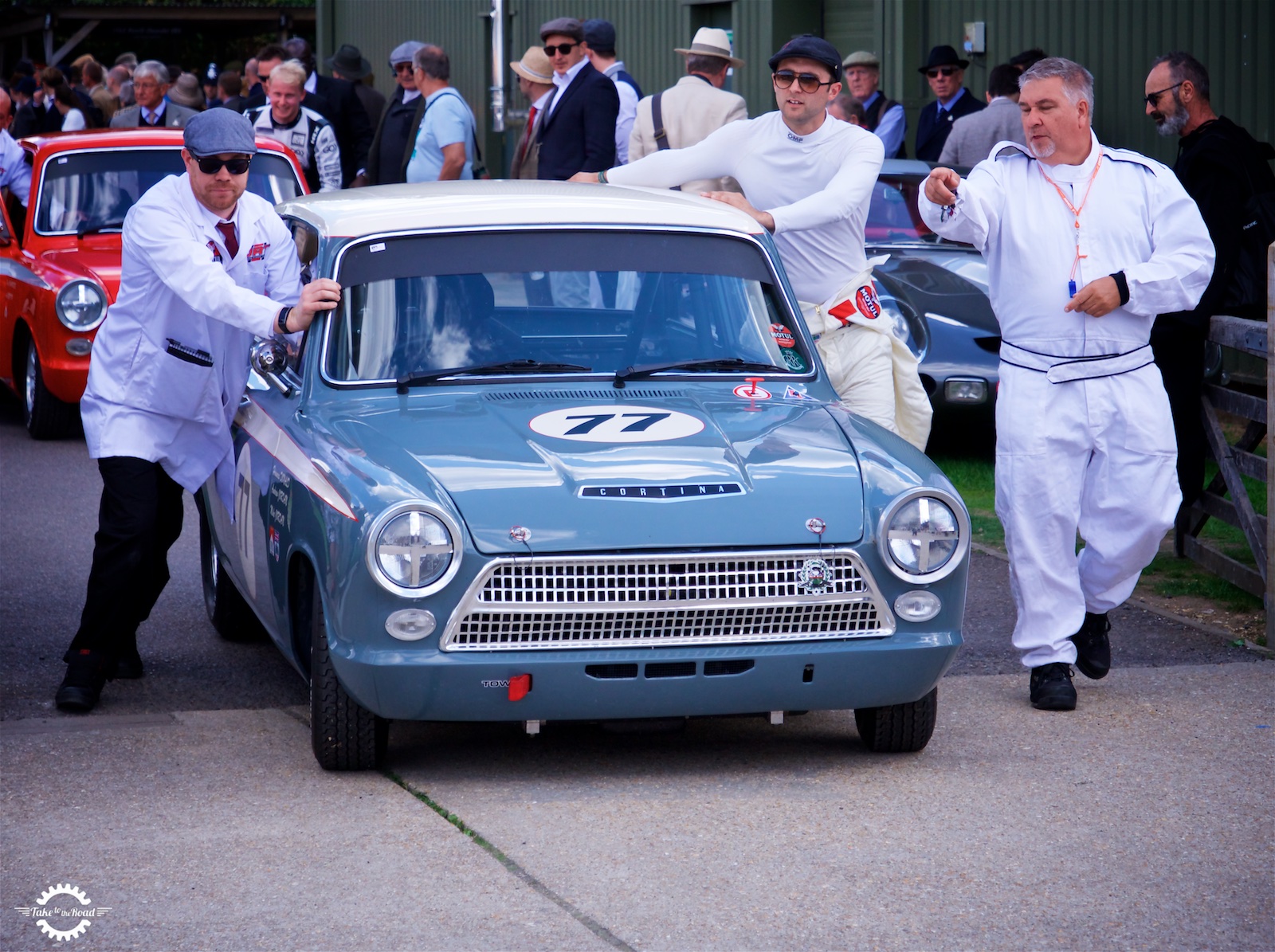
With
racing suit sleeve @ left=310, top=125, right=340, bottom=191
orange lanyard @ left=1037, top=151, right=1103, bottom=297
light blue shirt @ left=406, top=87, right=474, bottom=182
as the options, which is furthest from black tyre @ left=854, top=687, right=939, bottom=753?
racing suit sleeve @ left=310, top=125, right=340, bottom=191

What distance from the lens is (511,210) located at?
589 centimetres

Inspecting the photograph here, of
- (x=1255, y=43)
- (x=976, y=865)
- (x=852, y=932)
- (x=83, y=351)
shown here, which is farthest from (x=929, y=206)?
(x=1255, y=43)

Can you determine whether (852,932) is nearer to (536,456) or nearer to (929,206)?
(536,456)

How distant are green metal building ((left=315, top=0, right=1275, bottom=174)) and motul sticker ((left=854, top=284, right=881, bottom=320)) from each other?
6.71 meters

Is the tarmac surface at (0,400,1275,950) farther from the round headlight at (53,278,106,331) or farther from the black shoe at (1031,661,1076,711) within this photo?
the round headlight at (53,278,106,331)

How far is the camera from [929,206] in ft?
19.0

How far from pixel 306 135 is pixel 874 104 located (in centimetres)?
431

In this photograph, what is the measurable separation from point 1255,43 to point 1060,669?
25.2 ft

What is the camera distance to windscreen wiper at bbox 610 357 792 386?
562cm

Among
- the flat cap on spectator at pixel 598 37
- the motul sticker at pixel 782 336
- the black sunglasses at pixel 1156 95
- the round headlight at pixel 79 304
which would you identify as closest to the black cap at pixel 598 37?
the flat cap on spectator at pixel 598 37

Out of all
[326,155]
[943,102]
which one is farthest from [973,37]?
[326,155]

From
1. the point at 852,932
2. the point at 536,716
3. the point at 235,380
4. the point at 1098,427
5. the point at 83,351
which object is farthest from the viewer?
the point at 83,351

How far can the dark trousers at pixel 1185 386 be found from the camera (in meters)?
7.43

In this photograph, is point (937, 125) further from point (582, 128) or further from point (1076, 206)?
point (1076, 206)
